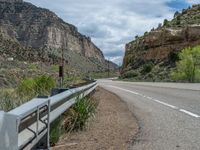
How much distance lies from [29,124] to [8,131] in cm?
133

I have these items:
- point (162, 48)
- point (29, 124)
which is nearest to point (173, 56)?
point (162, 48)

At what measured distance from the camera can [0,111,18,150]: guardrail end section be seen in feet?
15.2

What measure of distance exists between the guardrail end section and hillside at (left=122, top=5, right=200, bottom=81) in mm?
74295

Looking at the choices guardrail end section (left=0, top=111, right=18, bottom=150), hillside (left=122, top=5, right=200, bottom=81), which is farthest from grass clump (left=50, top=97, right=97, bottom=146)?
hillside (left=122, top=5, right=200, bottom=81)

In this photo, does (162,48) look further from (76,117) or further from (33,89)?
(76,117)

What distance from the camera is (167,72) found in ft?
270

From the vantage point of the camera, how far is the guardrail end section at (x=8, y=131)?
462 cm

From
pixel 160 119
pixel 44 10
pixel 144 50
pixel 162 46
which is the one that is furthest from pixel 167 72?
pixel 44 10

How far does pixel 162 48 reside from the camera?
95.3 m

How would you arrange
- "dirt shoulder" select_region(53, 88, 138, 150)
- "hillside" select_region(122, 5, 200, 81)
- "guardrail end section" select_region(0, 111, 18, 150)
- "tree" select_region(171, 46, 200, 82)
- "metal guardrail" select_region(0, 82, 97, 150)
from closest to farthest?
1. "guardrail end section" select_region(0, 111, 18, 150)
2. "metal guardrail" select_region(0, 82, 97, 150)
3. "dirt shoulder" select_region(53, 88, 138, 150)
4. "tree" select_region(171, 46, 200, 82)
5. "hillside" select_region(122, 5, 200, 81)

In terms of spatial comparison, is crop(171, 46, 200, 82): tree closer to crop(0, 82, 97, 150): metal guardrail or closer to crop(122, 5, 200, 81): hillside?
crop(122, 5, 200, 81): hillside

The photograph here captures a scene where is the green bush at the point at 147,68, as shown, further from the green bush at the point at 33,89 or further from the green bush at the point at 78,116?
the green bush at the point at 78,116

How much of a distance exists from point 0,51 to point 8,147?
7257cm

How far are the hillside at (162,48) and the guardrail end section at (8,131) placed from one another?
244 feet
